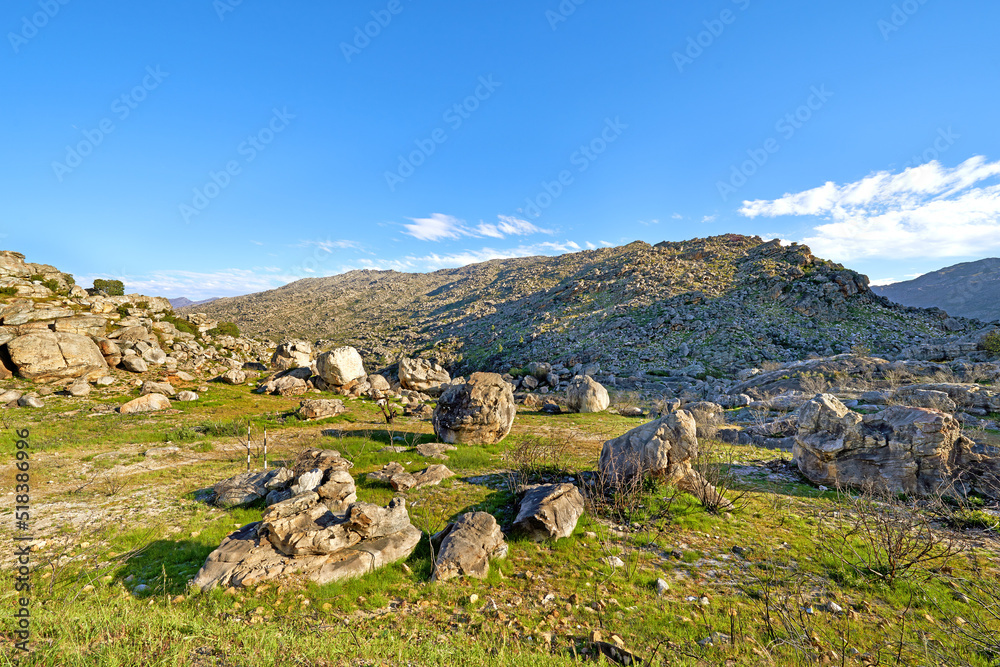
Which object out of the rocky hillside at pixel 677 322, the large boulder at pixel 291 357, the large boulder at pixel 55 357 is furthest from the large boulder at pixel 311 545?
the rocky hillside at pixel 677 322

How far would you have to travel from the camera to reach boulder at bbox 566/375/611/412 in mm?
23453

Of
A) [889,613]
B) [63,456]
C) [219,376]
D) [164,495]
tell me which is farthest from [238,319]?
[889,613]

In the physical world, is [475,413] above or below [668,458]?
above

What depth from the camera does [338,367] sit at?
25859 millimetres

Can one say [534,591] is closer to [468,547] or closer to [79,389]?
[468,547]

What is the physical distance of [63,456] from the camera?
12508 millimetres

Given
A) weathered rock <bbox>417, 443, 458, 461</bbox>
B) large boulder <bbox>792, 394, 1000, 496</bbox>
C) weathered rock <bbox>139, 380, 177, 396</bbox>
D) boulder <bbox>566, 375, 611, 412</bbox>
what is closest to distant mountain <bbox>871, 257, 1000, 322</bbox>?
boulder <bbox>566, 375, 611, 412</bbox>

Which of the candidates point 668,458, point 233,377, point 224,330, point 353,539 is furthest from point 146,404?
point 668,458

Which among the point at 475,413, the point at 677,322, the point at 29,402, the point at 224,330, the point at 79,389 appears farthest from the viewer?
the point at 677,322

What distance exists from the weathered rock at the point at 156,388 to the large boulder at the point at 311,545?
63.9 feet

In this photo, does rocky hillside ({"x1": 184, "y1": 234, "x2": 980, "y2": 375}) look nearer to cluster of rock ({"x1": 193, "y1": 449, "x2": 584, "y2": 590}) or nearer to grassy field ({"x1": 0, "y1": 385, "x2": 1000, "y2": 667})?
grassy field ({"x1": 0, "y1": 385, "x2": 1000, "y2": 667})

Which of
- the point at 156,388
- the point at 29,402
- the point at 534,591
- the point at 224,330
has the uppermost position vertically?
the point at 224,330

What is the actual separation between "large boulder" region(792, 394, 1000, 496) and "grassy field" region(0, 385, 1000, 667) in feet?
3.14

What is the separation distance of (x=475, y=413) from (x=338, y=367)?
574 inches
